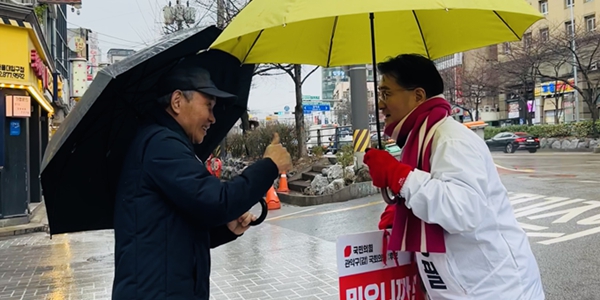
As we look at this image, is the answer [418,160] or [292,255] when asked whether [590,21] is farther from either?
[418,160]

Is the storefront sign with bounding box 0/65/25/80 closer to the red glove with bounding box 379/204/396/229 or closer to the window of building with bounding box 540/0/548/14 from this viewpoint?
the red glove with bounding box 379/204/396/229

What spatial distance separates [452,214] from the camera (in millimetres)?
1830

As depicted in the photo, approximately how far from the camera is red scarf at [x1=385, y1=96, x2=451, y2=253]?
197 cm

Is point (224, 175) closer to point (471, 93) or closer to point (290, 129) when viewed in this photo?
point (290, 129)

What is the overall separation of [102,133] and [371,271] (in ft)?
4.51

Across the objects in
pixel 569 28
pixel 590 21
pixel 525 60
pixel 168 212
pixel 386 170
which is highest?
pixel 590 21

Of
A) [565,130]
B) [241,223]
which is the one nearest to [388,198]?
[241,223]

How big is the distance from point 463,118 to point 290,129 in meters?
37.1

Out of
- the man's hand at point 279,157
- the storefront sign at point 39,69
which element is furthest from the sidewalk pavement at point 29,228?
the man's hand at point 279,157

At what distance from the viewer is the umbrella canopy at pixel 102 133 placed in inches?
76.3

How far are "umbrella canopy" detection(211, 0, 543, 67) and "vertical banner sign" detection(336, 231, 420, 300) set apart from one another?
110 centimetres

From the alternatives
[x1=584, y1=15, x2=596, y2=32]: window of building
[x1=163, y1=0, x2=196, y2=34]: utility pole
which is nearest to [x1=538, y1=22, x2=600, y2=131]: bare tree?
[x1=584, y1=15, x2=596, y2=32]: window of building

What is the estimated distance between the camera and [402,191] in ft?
6.29

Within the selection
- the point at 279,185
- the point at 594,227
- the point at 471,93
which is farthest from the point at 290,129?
the point at 471,93
